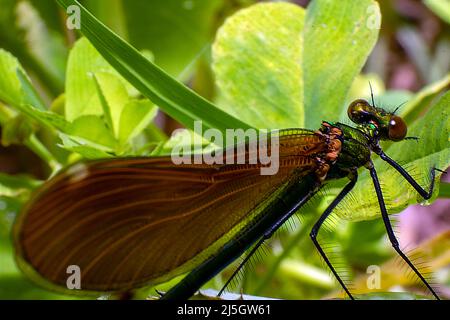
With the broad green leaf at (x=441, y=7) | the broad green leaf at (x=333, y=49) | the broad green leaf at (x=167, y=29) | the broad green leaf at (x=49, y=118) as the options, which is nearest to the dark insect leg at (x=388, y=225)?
the broad green leaf at (x=333, y=49)

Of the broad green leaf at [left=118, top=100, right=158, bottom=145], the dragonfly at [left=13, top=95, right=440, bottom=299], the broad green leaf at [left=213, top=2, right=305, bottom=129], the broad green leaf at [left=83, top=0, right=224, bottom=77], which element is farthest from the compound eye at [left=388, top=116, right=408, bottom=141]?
the broad green leaf at [left=83, top=0, right=224, bottom=77]

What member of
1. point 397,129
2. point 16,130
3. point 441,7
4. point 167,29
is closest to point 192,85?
→ point 167,29

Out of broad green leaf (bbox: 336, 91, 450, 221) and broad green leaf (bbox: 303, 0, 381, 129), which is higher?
broad green leaf (bbox: 303, 0, 381, 129)

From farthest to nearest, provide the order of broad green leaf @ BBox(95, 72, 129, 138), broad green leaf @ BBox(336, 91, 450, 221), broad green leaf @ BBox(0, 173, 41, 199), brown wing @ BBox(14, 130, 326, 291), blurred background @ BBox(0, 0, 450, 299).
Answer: blurred background @ BBox(0, 0, 450, 299), broad green leaf @ BBox(0, 173, 41, 199), broad green leaf @ BBox(95, 72, 129, 138), broad green leaf @ BBox(336, 91, 450, 221), brown wing @ BBox(14, 130, 326, 291)

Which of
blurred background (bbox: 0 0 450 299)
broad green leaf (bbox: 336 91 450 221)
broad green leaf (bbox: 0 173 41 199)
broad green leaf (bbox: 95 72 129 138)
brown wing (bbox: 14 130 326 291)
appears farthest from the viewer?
blurred background (bbox: 0 0 450 299)

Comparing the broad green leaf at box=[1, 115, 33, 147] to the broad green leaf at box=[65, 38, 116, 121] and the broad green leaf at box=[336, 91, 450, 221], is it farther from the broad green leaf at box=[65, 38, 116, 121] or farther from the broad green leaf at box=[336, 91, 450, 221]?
the broad green leaf at box=[336, 91, 450, 221]

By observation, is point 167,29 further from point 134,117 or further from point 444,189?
point 444,189
